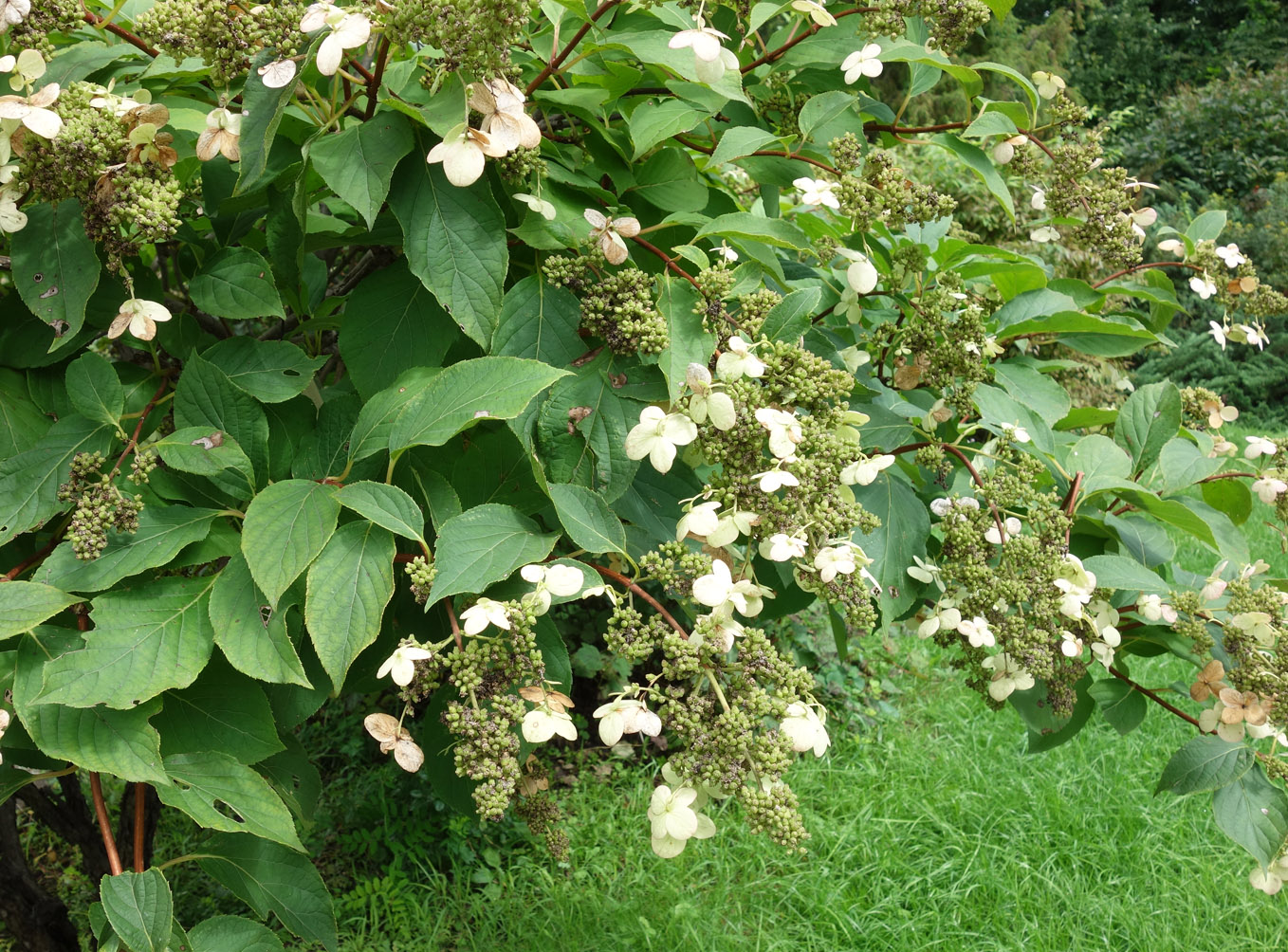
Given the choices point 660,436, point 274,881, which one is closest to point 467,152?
point 660,436

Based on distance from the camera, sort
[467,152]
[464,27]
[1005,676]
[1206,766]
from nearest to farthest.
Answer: [464,27] < [467,152] < [1005,676] < [1206,766]

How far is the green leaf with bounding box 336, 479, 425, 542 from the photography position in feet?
3.50

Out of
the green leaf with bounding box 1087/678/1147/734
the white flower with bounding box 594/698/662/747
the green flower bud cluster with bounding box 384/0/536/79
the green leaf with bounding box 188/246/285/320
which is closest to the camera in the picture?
the green flower bud cluster with bounding box 384/0/536/79

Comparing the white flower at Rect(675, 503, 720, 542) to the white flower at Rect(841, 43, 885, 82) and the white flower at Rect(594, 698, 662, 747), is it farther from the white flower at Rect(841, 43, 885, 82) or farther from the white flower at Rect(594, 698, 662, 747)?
the white flower at Rect(841, 43, 885, 82)

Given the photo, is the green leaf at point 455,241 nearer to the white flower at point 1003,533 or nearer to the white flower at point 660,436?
the white flower at point 660,436

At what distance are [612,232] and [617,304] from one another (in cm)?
9

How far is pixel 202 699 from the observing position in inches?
49.8

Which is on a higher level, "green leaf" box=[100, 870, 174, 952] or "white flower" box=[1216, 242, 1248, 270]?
"white flower" box=[1216, 242, 1248, 270]

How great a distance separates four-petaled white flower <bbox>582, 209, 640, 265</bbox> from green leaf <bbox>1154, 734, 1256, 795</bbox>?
1271 millimetres

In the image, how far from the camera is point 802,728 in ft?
3.39

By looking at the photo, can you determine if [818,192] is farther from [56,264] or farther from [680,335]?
[56,264]

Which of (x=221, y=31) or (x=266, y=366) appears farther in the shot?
(x=266, y=366)

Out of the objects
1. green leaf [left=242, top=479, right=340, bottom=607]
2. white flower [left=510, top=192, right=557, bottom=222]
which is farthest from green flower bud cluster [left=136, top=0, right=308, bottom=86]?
green leaf [left=242, top=479, right=340, bottom=607]

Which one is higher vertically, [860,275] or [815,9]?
[815,9]
